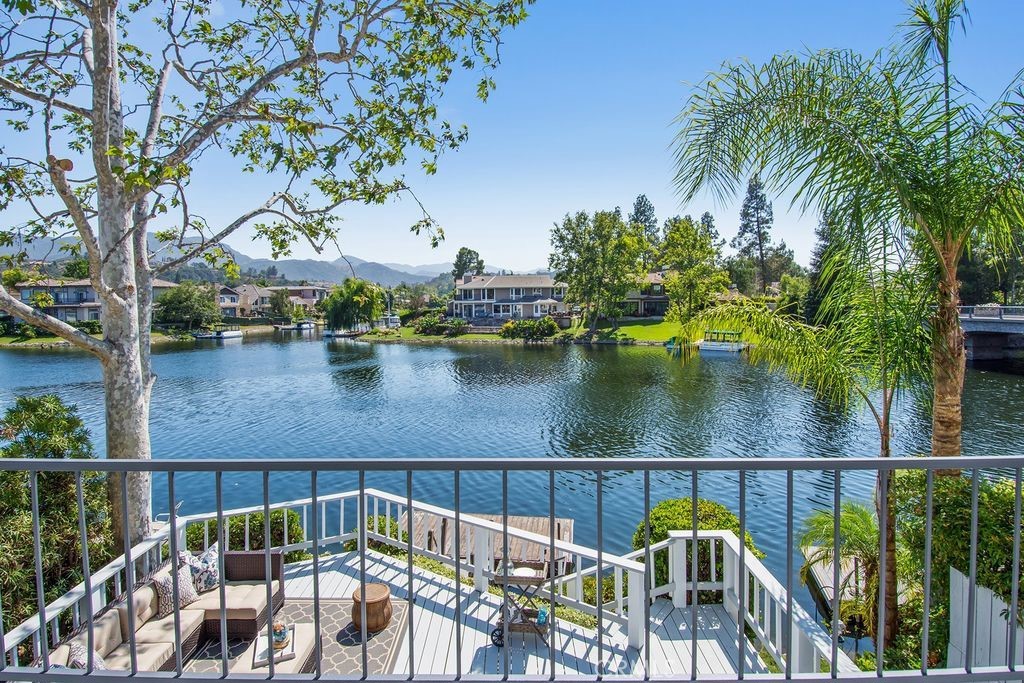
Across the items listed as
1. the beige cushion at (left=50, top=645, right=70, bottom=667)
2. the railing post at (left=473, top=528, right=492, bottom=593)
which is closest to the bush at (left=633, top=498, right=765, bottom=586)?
the railing post at (left=473, top=528, right=492, bottom=593)

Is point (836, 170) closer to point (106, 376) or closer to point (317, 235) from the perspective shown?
point (317, 235)

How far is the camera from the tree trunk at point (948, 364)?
16.3 feet

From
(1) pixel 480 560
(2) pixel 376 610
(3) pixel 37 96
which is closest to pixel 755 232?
(1) pixel 480 560

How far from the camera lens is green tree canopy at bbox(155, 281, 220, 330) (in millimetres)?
66000

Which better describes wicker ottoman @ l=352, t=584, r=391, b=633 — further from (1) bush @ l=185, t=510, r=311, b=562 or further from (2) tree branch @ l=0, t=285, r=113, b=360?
(1) bush @ l=185, t=510, r=311, b=562

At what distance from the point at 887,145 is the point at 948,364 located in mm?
1958

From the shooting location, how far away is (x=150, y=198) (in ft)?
22.1

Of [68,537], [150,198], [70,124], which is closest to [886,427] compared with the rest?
[68,537]

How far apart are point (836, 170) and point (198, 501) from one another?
610 inches

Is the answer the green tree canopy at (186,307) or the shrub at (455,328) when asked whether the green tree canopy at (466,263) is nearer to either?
the shrub at (455,328)

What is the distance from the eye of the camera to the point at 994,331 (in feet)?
96.4

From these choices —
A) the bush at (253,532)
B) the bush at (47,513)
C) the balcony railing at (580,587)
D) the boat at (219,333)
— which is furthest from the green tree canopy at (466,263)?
the bush at (47,513)

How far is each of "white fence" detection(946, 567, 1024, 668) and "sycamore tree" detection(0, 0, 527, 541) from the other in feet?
20.2

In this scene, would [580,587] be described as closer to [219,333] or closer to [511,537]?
[511,537]
